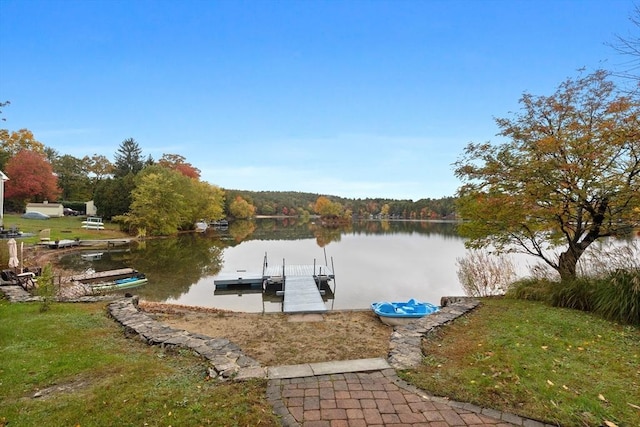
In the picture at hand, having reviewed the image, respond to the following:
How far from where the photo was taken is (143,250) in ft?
76.8

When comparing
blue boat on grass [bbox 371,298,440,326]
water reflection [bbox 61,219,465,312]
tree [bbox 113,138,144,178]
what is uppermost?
tree [bbox 113,138,144,178]

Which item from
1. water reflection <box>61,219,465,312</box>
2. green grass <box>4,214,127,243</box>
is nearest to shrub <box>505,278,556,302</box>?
water reflection <box>61,219,465,312</box>

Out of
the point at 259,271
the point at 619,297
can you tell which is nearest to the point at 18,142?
the point at 259,271

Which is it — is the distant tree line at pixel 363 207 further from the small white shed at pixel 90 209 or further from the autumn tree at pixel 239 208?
the small white shed at pixel 90 209

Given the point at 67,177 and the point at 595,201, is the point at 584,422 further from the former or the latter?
the point at 67,177

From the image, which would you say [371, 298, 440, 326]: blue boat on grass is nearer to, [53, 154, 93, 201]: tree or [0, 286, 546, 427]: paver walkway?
[0, 286, 546, 427]: paver walkway

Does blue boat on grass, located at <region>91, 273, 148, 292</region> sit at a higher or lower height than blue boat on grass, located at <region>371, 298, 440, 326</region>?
lower

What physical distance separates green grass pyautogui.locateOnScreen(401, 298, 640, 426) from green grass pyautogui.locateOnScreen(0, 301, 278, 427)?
1.94 m

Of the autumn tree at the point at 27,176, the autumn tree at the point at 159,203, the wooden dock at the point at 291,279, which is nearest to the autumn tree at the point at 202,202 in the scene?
the autumn tree at the point at 159,203

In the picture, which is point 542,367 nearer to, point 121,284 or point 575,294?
point 575,294

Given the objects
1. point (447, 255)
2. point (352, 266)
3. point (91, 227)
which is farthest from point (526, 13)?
point (91, 227)

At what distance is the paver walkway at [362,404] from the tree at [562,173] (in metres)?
5.80

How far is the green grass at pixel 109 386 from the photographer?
9.31ft

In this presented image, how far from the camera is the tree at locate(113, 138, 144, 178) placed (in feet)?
157
